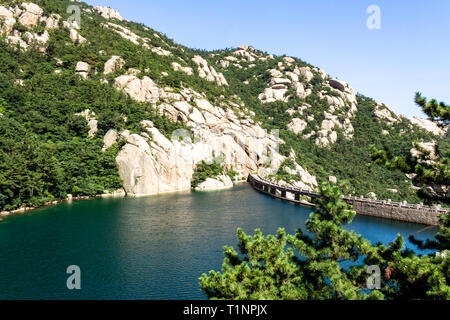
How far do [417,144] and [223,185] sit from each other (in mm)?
66779

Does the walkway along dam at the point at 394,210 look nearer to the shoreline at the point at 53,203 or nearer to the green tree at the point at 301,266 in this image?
the green tree at the point at 301,266

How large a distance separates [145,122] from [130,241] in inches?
1799

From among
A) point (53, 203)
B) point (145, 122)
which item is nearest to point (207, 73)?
point (145, 122)

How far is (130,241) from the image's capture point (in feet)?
114

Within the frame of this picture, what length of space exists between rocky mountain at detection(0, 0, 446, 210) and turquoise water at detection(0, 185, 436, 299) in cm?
988

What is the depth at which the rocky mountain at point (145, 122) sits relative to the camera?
5975cm

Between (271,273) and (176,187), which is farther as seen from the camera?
(176,187)

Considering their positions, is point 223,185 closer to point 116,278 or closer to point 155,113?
point 155,113

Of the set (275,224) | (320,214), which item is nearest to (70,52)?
(275,224)

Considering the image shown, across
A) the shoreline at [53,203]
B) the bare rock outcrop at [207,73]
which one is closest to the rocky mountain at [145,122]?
the bare rock outcrop at [207,73]

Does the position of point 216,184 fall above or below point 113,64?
below

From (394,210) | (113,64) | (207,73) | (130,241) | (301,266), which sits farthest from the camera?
Result: (207,73)

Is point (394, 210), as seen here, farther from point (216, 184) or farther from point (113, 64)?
point (113, 64)

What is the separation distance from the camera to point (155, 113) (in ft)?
270
